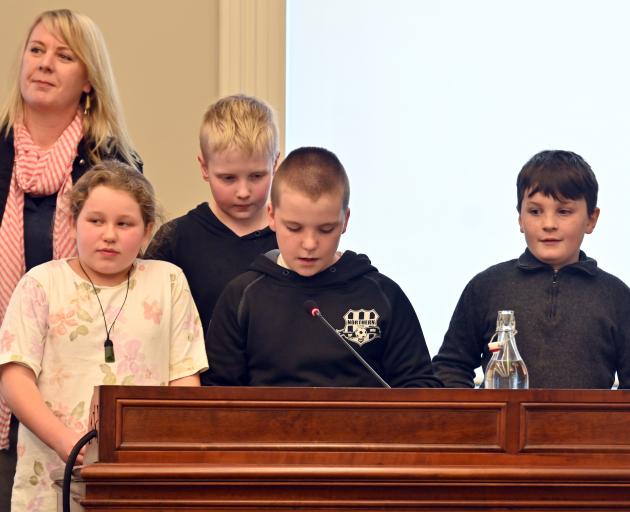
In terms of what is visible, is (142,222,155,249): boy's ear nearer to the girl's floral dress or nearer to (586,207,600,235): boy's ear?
the girl's floral dress

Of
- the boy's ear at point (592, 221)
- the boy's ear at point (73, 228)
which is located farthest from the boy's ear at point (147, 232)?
the boy's ear at point (592, 221)

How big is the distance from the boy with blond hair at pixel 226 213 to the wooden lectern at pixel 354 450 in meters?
0.80

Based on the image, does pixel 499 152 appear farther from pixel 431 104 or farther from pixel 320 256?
pixel 320 256

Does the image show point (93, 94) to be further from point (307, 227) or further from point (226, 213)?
point (307, 227)

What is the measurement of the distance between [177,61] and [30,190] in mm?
996

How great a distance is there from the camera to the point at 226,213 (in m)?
2.85

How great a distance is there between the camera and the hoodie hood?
2609mm

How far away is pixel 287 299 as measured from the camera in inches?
102

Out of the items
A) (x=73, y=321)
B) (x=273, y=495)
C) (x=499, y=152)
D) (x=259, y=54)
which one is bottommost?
(x=273, y=495)

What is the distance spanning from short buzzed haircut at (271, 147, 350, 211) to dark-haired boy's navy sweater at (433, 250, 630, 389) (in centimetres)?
44

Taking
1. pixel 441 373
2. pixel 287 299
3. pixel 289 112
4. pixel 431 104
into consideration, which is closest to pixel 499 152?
pixel 431 104

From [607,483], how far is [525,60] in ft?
6.66

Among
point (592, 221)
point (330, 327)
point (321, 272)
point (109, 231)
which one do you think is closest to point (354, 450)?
point (330, 327)

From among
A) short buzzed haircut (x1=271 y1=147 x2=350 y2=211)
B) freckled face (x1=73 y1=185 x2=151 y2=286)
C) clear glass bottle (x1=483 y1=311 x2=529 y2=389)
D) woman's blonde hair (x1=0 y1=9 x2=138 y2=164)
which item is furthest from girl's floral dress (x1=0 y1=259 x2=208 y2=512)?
clear glass bottle (x1=483 y1=311 x2=529 y2=389)
